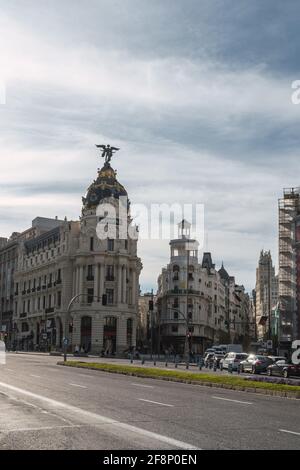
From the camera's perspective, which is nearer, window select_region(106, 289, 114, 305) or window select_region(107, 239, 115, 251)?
window select_region(106, 289, 114, 305)

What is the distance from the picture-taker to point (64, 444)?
9.89 m

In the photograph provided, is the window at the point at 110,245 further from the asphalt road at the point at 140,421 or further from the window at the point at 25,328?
the asphalt road at the point at 140,421

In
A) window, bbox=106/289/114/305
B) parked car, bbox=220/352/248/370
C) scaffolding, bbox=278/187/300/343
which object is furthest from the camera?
window, bbox=106/289/114/305

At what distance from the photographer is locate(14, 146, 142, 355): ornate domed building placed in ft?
286

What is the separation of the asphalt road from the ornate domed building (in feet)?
212

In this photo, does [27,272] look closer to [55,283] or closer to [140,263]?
[55,283]

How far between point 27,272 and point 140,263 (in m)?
22.4

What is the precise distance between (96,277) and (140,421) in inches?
2990

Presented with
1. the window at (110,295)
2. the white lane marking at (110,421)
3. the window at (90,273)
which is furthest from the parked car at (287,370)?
the window at (90,273)

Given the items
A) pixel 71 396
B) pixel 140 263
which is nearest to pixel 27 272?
pixel 140 263

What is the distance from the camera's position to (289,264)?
2943 inches

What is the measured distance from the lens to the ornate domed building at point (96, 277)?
87062 mm

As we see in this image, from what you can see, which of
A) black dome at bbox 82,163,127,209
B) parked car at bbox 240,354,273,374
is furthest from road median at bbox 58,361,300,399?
black dome at bbox 82,163,127,209

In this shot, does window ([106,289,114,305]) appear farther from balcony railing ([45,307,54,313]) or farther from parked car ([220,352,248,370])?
parked car ([220,352,248,370])
